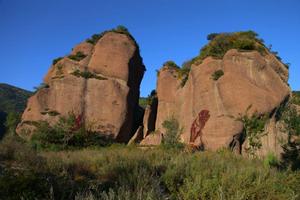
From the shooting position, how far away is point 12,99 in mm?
79562

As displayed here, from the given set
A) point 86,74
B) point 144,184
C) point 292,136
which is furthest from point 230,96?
point 144,184

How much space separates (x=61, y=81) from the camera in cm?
3102

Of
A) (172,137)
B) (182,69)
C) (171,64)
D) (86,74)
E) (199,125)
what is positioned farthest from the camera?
(171,64)

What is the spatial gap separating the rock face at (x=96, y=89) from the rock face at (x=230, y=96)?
6.01 metres

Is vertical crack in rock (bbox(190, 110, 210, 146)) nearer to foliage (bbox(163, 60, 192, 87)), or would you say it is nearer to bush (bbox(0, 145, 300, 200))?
foliage (bbox(163, 60, 192, 87))

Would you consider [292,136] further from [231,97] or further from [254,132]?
[231,97]

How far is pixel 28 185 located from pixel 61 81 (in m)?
26.3

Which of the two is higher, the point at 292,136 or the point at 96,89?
the point at 96,89

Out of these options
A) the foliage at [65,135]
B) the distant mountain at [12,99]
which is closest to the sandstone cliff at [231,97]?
the foliage at [65,135]

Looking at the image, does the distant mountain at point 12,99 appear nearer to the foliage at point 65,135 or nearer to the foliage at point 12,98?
the foliage at point 12,98

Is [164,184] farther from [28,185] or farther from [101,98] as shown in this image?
[101,98]

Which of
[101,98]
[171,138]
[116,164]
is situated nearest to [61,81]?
[101,98]

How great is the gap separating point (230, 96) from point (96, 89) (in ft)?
43.5

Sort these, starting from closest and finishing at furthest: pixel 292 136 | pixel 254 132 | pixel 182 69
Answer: pixel 292 136 < pixel 254 132 < pixel 182 69
